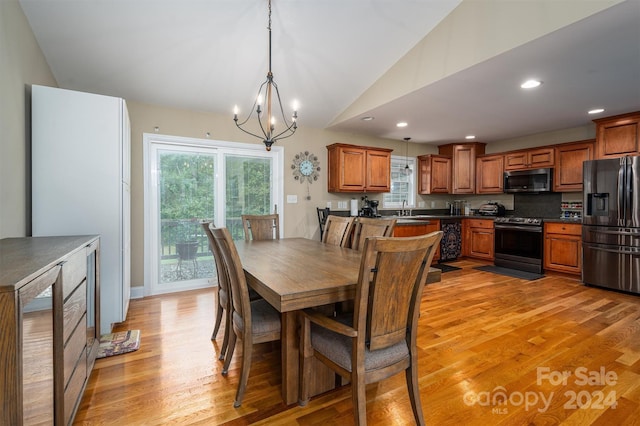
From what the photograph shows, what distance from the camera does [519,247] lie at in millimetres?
4957

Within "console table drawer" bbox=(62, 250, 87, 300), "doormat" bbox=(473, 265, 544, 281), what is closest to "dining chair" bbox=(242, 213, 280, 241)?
"console table drawer" bbox=(62, 250, 87, 300)

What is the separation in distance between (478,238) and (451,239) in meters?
0.51

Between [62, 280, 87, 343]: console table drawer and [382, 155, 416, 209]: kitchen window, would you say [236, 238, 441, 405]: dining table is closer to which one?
[62, 280, 87, 343]: console table drawer

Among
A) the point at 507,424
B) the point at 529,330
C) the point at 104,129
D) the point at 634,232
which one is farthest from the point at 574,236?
the point at 104,129

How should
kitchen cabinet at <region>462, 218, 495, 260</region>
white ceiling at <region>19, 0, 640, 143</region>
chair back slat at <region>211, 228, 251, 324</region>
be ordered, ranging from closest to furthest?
1. chair back slat at <region>211, 228, 251, 324</region>
2. white ceiling at <region>19, 0, 640, 143</region>
3. kitchen cabinet at <region>462, 218, 495, 260</region>

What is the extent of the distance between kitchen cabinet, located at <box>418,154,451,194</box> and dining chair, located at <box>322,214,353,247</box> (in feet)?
11.5

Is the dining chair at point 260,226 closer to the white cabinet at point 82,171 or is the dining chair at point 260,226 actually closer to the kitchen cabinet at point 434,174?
the white cabinet at point 82,171

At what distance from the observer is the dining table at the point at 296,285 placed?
4.51 ft

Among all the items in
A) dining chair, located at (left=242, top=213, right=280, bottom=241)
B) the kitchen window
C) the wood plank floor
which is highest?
the kitchen window

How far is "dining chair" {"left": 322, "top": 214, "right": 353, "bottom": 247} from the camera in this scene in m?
2.90

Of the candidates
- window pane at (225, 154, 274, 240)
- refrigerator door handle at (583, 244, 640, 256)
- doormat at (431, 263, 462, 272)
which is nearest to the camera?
refrigerator door handle at (583, 244, 640, 256)

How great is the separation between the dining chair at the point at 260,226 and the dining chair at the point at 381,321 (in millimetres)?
1980

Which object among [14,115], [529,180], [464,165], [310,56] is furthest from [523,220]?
[14,115]

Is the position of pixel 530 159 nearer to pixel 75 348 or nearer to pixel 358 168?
pixel 358 168
